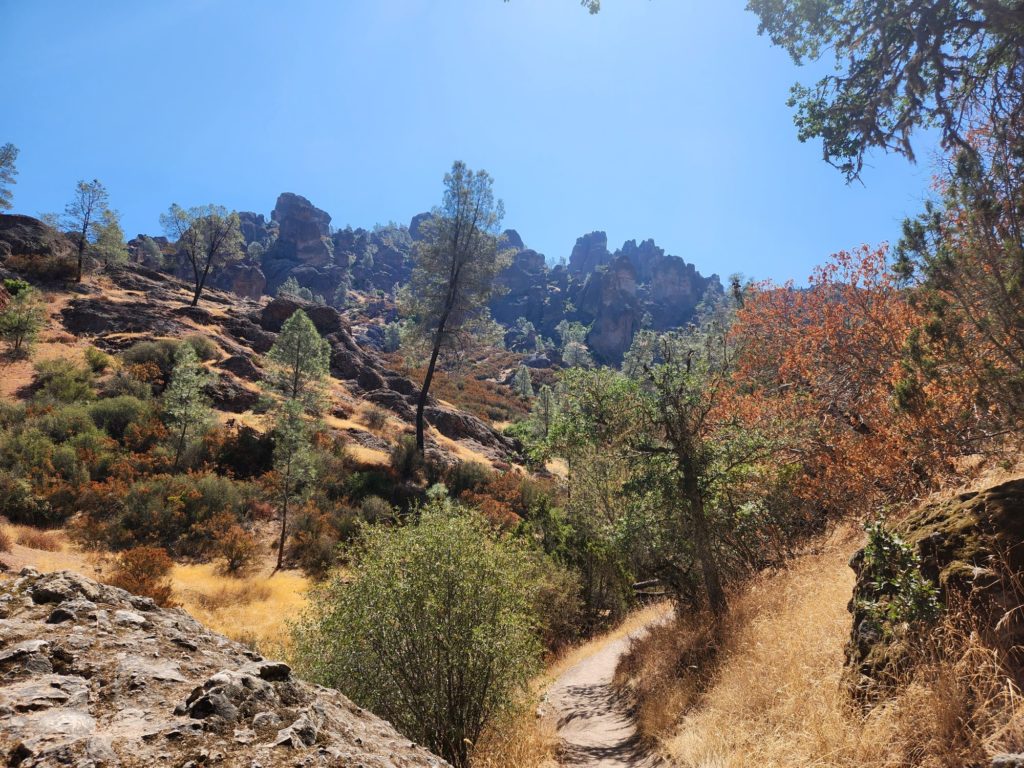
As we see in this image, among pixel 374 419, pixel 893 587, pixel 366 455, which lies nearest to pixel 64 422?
pixel 366 455

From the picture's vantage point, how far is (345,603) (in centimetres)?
647

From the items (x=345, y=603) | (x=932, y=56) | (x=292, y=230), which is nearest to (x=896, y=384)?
(x=932, y=56)

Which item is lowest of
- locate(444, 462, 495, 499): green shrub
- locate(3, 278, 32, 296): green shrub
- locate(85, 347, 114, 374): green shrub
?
locate(444, 462, 495, 499): green shrub

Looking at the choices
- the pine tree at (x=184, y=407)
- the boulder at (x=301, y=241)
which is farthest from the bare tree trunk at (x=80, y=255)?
the boulder at (x=301, y=241)

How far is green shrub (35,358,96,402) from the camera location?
22.2 meters

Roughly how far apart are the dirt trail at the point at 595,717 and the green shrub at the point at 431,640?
2038 millimetres

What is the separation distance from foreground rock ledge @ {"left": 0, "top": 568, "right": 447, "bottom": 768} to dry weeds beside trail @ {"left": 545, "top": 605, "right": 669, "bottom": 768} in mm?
5381

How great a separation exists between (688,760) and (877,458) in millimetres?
6063

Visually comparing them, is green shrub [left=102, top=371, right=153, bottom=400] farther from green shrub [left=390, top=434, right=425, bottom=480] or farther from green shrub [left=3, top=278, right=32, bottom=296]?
green shrub [left=3, top=278, right=32, bottom=296]

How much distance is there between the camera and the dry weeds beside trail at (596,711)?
23.4 feet

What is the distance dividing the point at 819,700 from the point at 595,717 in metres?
5.71

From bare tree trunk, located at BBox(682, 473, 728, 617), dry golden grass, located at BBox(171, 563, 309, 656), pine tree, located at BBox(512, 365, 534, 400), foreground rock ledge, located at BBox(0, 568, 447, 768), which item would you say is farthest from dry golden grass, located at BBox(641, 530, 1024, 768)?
pine tree, located at BBox(512, 365, 534, 400)

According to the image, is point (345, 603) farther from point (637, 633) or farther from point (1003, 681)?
point (637, 633)

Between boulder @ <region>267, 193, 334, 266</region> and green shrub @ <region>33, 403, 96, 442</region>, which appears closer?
green shrub @ <region>33, 403, 96, 442</region>
